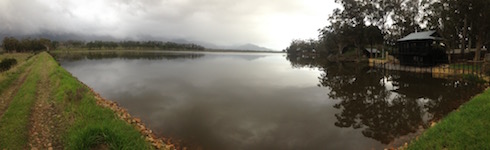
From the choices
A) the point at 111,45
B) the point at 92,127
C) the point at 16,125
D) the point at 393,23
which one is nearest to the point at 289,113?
the point at 92,127

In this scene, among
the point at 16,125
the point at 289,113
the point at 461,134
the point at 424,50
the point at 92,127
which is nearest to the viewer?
the point at 92,127

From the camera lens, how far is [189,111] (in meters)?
14.9

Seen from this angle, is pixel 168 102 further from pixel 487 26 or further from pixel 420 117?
pixel 487 26

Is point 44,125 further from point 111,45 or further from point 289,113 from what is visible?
point 111,45

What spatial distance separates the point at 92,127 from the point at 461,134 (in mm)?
11930

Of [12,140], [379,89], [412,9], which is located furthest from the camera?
[412,9]

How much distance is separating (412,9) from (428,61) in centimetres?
2480

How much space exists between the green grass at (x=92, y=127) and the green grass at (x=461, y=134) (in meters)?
9.29

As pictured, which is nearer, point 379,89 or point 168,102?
point 168,102

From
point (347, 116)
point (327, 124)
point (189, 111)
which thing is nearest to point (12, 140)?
point (189, 111)

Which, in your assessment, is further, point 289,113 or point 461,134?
point 289,113

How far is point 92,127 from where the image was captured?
753 centimetres

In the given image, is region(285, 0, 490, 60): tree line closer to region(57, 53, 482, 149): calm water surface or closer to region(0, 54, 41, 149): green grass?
region(57, 53, 482, 149): calm water surface

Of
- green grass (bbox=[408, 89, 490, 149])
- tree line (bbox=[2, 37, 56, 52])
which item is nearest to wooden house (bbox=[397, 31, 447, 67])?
green grass (bbox=[408, 89, 490, 149])
